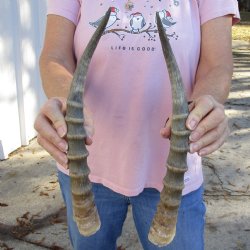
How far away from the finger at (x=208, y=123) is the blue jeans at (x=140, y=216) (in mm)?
523

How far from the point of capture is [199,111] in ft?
3.84

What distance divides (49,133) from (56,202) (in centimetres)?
242

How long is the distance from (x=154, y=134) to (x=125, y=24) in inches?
14.3

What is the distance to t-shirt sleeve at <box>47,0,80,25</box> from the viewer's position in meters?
1.59

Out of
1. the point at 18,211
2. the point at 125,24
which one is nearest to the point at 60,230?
the point at 18,211

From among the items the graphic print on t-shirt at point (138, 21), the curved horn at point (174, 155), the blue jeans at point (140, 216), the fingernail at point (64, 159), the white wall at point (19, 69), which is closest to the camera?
the curved horn at point (174, 155)

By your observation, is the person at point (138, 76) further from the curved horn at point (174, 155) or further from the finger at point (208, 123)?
the curved horn at point (174, 155)

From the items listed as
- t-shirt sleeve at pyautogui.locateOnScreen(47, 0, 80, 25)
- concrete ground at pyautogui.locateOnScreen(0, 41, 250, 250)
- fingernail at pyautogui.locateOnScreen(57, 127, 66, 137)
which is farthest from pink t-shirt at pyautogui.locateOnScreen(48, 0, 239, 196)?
concrete ground at pyautogui.locateOnScreen(0, 41, 250, 250)

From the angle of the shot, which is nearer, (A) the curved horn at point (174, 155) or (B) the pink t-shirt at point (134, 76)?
(A) the curved horn at point (174, 155)

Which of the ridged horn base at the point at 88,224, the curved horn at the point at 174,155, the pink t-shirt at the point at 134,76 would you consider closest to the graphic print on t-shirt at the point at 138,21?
the pink t-shirt at the point at 134,76

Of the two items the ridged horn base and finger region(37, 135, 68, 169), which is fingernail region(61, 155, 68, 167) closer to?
A: finger region(37, 135, 68, 169)

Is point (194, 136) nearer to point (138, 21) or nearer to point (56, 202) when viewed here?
point (138, 21)

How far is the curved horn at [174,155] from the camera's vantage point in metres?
1.11

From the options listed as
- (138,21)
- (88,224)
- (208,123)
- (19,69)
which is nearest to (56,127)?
(88,224)
